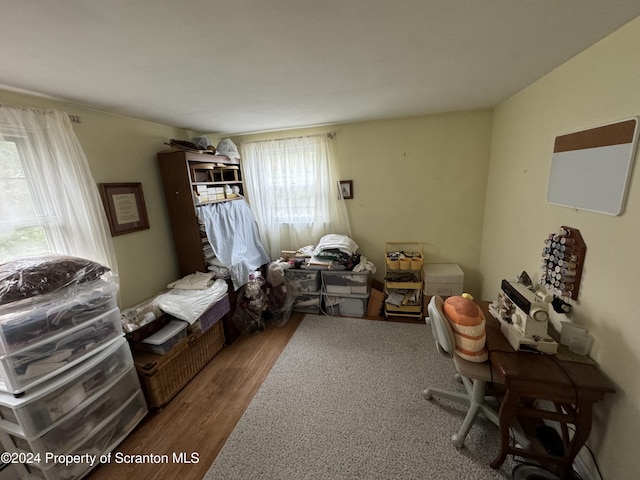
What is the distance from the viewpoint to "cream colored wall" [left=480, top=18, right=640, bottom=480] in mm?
1040

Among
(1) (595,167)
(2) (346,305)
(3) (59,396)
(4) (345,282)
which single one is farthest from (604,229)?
(3) (59,396)

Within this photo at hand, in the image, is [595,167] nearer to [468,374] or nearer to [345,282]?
[468,374]

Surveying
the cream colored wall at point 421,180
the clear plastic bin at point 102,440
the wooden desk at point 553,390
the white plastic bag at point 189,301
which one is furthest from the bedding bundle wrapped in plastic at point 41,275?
the wooden desk at point 553,390

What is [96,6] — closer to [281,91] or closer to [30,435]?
[281,91]

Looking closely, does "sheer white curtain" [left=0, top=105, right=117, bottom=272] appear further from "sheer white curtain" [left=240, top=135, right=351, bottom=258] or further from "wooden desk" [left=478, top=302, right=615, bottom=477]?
"wooden desk" [left=478, top=302, right=615, bottom=477]

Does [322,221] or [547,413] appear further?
[322,221]

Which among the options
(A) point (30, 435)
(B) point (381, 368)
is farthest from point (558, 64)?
(A) point (30, 435)

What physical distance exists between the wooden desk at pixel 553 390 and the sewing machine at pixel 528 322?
5 centimetres

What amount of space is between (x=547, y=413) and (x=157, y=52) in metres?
2.51

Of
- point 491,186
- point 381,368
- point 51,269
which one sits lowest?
point 381,368

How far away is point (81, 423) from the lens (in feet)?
4.63

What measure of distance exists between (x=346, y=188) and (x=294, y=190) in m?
0.66

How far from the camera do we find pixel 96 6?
0.81 m

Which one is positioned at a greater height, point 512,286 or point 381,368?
point 512,286
